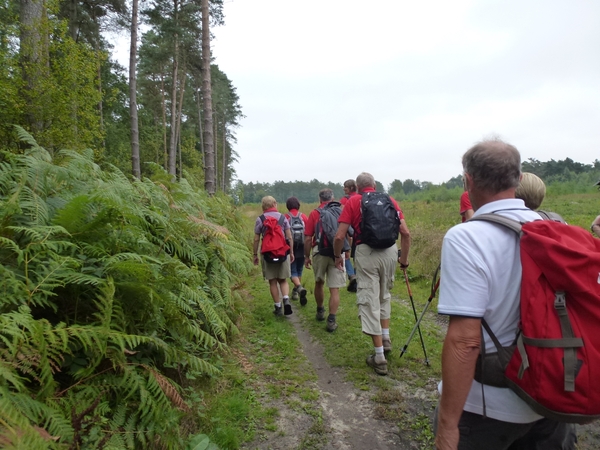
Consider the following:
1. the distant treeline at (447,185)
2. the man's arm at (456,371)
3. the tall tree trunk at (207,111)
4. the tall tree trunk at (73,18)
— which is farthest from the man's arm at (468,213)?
the tall tree trunk at (73,18)

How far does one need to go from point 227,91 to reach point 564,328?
37.6 m

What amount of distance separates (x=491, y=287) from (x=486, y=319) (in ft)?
0.51

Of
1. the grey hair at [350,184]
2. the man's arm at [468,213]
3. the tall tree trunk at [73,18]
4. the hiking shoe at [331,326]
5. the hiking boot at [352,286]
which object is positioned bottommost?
the hiking shoe at [331,326]

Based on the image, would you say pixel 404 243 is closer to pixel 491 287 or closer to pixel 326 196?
pixel 326 196

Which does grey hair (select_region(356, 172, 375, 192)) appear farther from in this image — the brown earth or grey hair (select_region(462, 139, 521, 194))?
grey hair (select_region(462, 139, 521, 194))

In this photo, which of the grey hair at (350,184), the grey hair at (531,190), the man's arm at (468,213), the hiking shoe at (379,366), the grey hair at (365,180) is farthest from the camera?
the grey hair at (350,184)

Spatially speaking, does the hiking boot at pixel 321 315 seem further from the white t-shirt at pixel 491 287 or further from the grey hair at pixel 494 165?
the grey hair at pixel 494 165

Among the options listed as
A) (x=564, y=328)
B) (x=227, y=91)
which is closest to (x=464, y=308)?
(x=564, y=328)

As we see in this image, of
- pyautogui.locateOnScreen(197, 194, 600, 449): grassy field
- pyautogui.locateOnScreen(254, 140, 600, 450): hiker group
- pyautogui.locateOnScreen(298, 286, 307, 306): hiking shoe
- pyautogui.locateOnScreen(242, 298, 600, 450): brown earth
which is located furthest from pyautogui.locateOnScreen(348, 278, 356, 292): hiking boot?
pyautogui.locateOnScreen(254, 140, 600, 450): hiker group

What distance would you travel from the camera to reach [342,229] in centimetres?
462

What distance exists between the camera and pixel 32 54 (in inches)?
376

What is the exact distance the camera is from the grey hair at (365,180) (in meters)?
4.65

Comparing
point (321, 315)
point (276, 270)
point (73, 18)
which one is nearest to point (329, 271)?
point (321, 315)

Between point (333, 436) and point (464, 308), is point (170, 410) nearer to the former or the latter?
point (333, 436)
